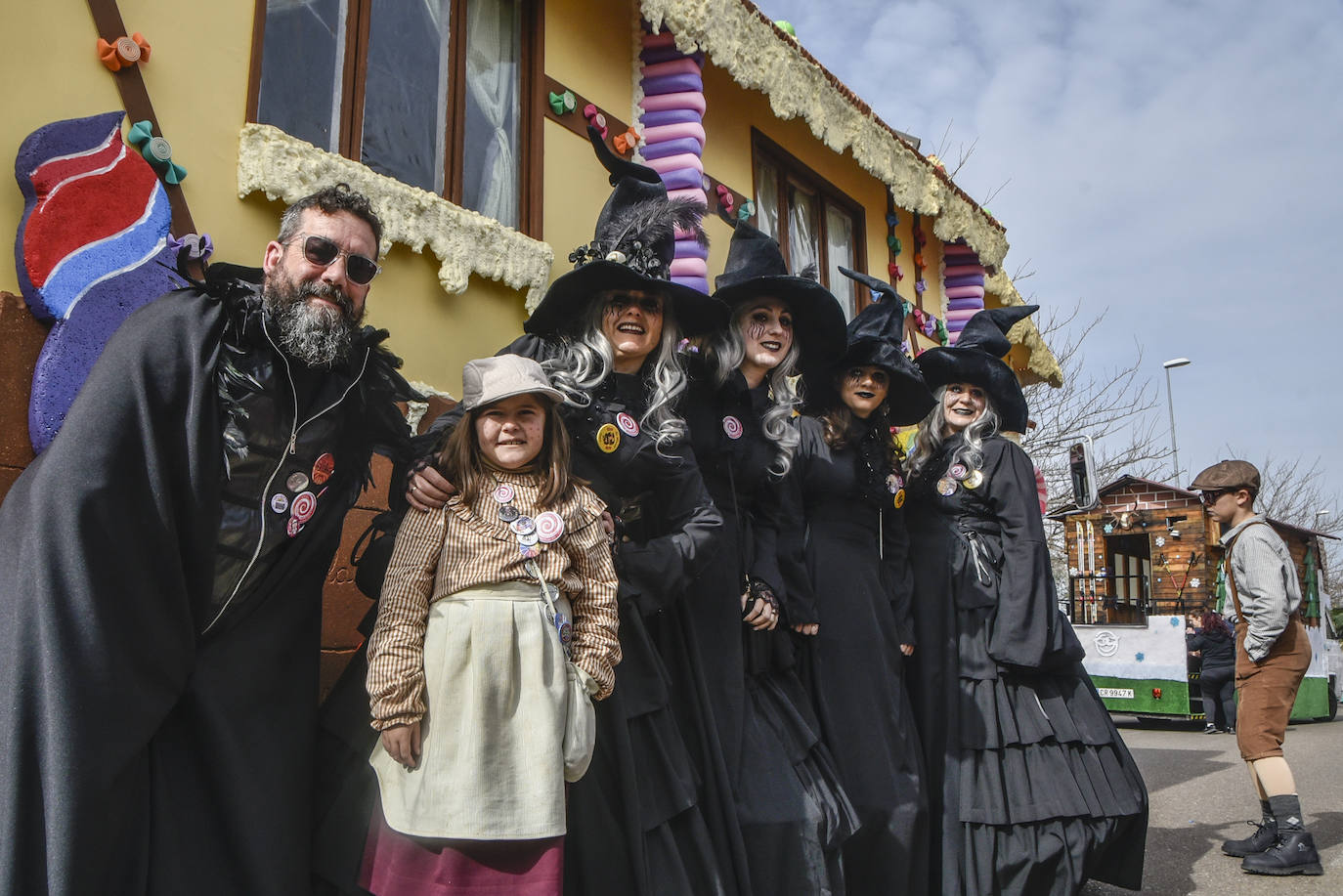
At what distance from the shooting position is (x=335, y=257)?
9.42 ft

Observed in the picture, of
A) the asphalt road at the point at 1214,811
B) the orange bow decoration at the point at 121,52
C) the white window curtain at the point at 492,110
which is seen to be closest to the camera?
the orange bow decoration at the point at 121,52

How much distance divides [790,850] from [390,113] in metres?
3.31

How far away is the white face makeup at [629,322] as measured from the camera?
3.58 m

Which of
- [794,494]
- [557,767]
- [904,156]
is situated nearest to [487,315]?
[794,494]

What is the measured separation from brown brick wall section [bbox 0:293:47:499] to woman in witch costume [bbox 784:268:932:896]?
2.64 m

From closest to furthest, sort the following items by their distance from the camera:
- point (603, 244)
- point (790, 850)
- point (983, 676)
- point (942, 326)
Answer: point (790, 850) → point (603, 244) → point (983, 676) → point (942, 326)

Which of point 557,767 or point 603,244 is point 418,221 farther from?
point 557,767

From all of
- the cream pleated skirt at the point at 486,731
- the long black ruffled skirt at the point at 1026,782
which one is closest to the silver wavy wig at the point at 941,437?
the long black ruffled skirt at the point at 1026,782

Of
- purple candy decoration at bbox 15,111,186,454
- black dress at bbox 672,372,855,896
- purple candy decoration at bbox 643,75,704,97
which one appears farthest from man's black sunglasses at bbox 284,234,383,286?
purple candy decoration at bbox 643,75,704,97

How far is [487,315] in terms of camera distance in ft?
15.0

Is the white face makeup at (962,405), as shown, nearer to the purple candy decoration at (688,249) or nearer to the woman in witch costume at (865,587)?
the woman in witch costume at (865,587)

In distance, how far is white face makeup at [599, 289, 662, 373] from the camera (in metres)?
3.58

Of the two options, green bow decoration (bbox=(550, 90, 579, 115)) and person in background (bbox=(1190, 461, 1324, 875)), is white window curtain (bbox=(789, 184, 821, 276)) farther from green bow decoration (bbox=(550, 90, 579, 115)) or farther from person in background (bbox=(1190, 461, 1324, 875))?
person in background (bbox=(1190, 461, 1324, 875))

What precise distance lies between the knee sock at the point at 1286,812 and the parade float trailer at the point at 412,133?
13.4ft
